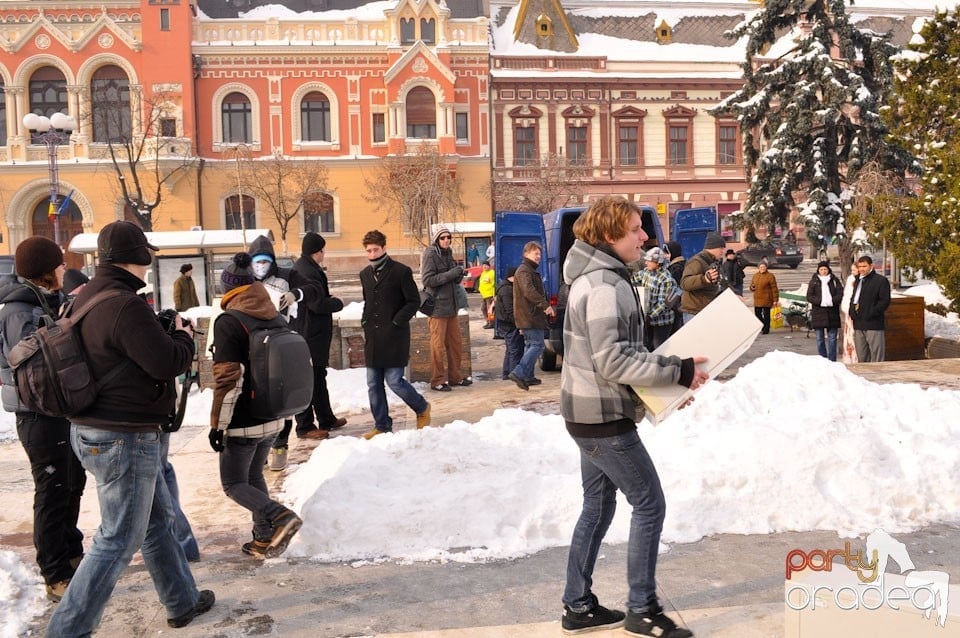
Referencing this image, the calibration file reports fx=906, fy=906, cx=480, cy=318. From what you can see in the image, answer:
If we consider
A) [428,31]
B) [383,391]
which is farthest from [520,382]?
[428,31]

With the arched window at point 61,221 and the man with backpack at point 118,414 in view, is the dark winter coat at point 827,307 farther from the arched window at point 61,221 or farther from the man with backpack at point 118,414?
the arched window at point 61,221

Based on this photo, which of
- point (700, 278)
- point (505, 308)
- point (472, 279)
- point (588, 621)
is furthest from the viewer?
point (472, 279)

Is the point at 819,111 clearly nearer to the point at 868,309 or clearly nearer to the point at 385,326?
the point at 868,309

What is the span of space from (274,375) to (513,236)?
381 inches

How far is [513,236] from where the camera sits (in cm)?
1430

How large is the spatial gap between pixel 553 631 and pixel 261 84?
42979mm

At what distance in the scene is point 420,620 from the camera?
428 centimetres

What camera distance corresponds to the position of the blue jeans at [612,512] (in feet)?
12.5

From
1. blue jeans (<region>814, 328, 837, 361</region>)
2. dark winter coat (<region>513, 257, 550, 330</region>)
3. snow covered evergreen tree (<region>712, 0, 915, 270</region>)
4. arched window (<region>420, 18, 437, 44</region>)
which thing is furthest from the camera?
arched window (<region>420, 18, 437, 44</region>)

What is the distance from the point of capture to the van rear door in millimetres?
14273

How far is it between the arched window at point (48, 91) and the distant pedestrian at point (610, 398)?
44424 mm

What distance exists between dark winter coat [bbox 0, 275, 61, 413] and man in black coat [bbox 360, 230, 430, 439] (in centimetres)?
354

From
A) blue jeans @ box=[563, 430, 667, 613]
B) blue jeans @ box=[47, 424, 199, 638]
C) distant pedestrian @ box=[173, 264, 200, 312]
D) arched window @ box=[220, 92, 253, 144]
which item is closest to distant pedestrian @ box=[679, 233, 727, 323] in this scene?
blue jeans @ box=[563, 430, 667, 613]

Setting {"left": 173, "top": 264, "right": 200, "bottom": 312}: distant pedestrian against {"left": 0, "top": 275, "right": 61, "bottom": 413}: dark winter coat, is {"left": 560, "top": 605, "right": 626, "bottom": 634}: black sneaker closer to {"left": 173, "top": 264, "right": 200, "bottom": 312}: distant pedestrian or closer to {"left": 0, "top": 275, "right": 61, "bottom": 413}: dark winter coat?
{"left": 0, "top": 275, "right": 61, "bottom": 413}: dark winter coat
